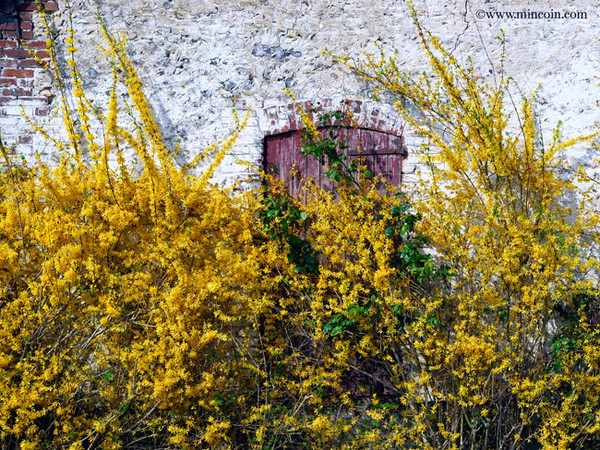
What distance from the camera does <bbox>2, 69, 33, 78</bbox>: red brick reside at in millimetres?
5660

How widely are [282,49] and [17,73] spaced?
7.63 ft

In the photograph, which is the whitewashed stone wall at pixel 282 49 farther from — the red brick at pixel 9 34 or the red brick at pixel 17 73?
the red brick at pixel 9 34

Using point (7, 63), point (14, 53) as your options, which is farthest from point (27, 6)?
point (7, 63)

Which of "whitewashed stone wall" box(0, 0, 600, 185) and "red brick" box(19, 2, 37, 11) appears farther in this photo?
"red brick" box(19, 2, 37, 11)

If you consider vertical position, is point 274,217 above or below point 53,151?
below

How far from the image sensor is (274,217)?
5.18 metres

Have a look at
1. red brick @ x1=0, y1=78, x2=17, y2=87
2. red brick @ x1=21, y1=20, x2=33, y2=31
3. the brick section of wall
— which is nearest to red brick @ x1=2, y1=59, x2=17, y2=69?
the brick section of wall

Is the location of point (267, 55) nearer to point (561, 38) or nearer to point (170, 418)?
point (561, 38)

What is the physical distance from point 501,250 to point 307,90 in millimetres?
2124

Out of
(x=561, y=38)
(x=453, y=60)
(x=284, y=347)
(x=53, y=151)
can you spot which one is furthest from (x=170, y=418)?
(x=561, y=38)

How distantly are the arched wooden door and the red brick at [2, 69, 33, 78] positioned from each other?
2.16m

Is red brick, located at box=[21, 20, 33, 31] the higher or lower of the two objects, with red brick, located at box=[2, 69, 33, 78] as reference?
higher

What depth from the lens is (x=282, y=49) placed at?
5.68m

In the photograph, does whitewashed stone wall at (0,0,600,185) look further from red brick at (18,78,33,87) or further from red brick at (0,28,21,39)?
red brick at (0,28,21,39)
